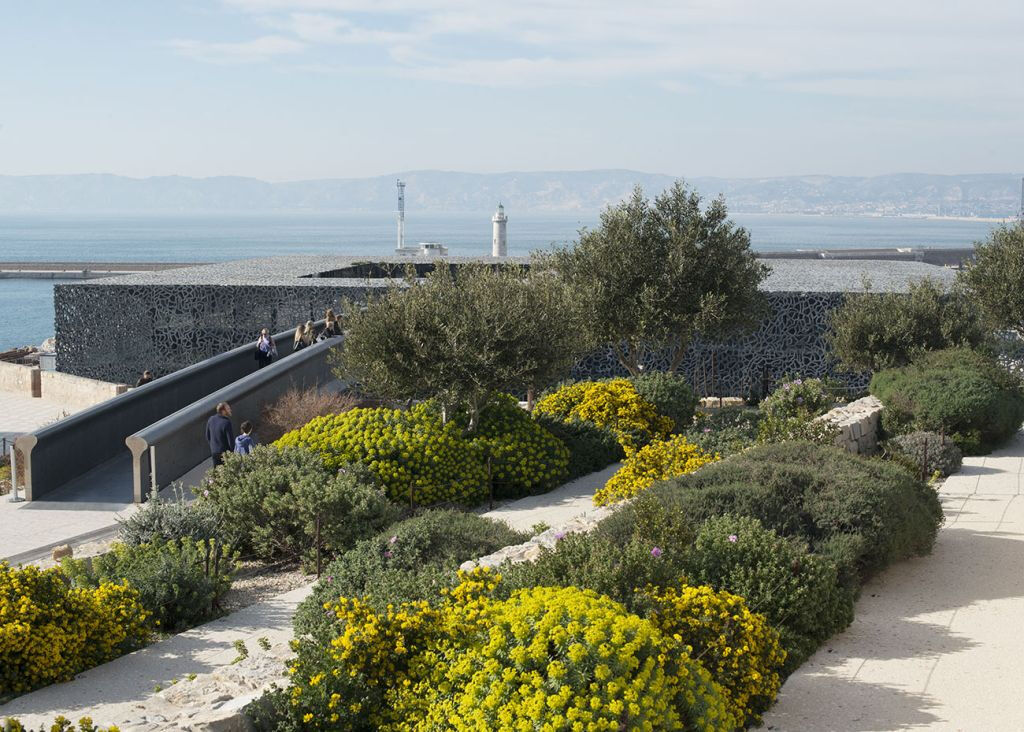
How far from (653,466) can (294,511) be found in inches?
162

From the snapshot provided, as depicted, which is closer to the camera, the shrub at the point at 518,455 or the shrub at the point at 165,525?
the shrub at the point at 165,525

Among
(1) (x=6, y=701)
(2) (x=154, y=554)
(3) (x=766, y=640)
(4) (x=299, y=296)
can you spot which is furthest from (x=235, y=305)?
(3) (x=766, y=640)

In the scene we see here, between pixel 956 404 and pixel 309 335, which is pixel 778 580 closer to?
pixel 956 404

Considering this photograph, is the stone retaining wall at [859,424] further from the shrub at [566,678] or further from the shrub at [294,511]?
the shrub at [566,678]

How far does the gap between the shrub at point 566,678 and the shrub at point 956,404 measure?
10.9 metres

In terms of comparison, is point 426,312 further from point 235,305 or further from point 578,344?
point 235,305

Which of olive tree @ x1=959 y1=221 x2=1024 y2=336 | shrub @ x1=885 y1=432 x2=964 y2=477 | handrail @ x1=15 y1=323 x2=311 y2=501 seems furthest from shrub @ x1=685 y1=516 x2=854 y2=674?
olive tree @ x1=959 y1=221 x2=1024 y2=336

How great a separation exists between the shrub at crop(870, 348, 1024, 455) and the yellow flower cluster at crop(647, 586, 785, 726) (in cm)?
971

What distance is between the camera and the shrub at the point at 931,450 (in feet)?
48.4

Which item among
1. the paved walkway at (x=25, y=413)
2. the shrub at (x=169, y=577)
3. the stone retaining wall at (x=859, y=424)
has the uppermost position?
the stone retaining wall at (x=859, y=424)

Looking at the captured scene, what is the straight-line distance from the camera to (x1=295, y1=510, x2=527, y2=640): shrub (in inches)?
317

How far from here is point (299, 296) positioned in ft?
88.3

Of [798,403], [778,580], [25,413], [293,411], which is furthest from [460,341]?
[25,413]

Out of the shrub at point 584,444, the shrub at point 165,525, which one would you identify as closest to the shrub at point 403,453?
the shrub at point 584,444
